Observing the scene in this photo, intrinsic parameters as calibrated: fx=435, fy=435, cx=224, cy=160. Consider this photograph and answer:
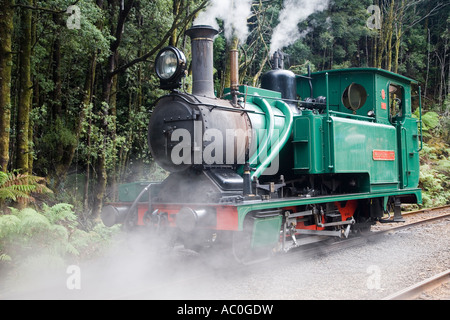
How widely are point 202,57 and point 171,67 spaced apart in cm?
45

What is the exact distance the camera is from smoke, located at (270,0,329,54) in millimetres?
9914

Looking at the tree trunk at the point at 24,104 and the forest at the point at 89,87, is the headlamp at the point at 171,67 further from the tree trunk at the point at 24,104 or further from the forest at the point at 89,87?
the tree trunk at the point at 24,104

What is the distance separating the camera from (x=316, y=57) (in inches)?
960

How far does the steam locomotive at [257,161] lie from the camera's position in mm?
4891

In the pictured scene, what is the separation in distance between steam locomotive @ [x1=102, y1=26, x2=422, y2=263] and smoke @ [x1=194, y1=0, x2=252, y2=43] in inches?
79.8

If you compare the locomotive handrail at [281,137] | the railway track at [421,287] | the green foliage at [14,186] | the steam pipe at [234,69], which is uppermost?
the steam pipe at [234,69]

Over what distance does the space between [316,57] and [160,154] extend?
2064cm

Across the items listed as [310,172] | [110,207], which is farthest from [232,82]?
[110,207]

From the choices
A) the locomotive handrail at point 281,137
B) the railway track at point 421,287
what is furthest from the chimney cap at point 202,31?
the railway track at point 421,287

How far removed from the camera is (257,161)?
18.9ft

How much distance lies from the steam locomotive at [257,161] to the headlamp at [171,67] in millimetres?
12

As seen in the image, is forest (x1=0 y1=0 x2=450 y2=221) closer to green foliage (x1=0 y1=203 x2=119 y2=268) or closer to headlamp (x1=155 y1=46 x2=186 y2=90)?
green foliage (x1=0 y1=203 x2=119 y2=268)

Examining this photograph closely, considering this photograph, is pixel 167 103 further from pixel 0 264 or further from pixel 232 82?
pixel 0 264

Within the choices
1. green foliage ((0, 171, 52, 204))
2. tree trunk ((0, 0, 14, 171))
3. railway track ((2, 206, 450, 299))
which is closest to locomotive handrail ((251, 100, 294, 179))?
railway track ((2, 206, 450, 299))
